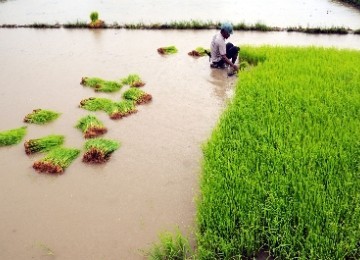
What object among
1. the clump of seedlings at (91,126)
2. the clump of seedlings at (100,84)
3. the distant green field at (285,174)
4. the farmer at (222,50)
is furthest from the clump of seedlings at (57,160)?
the farmer at (222,50)

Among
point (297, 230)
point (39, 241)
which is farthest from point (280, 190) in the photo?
point (39, 241)

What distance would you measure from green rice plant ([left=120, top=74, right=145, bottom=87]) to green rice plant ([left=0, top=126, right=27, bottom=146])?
2.28 m

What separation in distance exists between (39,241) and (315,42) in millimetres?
8518

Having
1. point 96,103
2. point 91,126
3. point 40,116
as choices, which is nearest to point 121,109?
point 96,103

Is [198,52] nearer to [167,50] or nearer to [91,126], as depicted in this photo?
[167,50]

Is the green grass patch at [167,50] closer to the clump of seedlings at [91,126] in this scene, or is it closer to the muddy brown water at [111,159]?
the muddy brown water at [111,159]

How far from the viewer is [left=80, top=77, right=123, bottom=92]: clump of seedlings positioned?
6.74 m

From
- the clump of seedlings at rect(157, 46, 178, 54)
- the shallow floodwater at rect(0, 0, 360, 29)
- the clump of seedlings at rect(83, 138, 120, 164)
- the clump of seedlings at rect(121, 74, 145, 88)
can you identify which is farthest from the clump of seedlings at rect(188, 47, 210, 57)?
the clump of seedlings at rect(83, 138, 120, 164)

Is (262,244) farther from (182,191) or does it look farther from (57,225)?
(57,225)

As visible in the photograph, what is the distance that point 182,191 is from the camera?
152 inches

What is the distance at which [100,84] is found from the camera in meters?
6.92

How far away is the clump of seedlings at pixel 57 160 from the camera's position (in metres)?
4.33

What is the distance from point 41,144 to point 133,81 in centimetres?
263

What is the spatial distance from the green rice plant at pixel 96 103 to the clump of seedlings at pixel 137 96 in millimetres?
311
